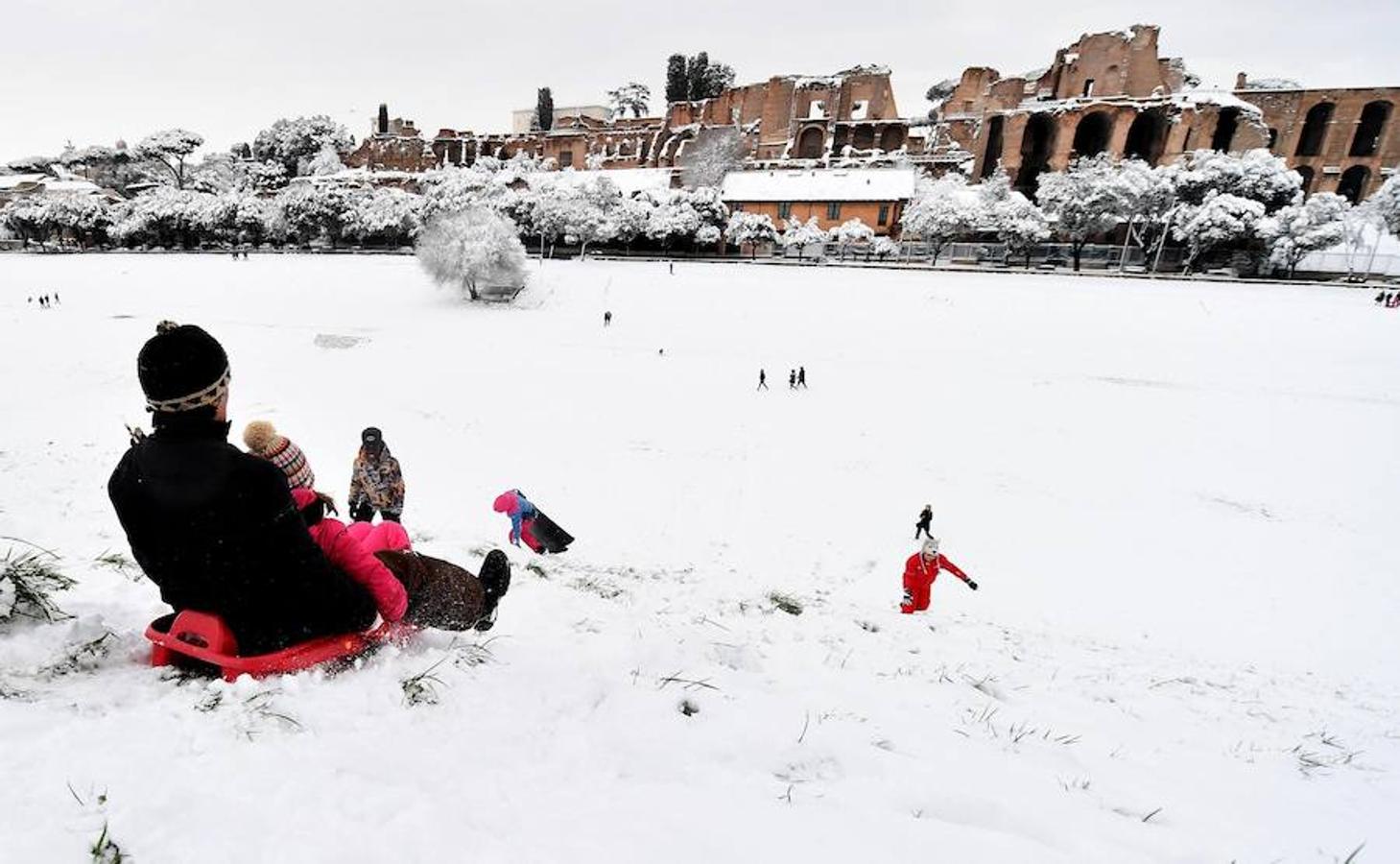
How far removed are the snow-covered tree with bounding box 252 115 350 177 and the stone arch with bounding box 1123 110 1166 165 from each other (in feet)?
288

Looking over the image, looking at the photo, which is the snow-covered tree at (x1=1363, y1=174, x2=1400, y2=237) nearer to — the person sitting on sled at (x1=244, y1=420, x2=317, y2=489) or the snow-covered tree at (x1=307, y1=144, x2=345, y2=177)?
the person sitting on sled at (x1=244, y1=420, x2=317, y2=489)

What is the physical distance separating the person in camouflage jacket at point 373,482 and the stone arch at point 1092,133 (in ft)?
206

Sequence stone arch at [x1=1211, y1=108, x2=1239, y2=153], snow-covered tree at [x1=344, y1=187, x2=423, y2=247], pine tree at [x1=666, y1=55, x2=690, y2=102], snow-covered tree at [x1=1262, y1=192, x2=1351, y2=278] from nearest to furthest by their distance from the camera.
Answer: snow-covered tree at [x1=1262, y1=192, x2=1351, y2=278], stone arch at [x1=1211, y1=108, x2=1239, y2=153], snow-covered tree at [x1=344, y1=187, x2=423, y2=247], pine tree at [x1=666, y1=55, x2=690, y2=102]

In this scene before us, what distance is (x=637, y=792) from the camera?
2.13 meters

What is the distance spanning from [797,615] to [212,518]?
4.54 meters

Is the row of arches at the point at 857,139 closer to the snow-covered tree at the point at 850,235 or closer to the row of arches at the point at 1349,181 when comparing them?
the snow-covered tree at the point at 850,235

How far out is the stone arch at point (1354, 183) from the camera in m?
49.8

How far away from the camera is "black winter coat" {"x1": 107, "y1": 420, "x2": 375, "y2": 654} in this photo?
2.15 m

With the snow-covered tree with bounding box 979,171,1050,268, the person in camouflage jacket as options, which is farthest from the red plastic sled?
the snow-covered tree with bounding box 979,171,1050,268

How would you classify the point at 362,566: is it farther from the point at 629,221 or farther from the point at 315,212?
the point at 315,212

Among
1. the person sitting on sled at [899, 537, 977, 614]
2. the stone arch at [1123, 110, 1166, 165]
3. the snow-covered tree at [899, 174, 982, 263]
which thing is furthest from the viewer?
the stone arch at [1123, 110, 1166, 165]

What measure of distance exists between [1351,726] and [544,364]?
2439 centimetres

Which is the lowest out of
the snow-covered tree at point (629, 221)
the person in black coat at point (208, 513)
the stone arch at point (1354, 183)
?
the person in black coat at point (208, 513)

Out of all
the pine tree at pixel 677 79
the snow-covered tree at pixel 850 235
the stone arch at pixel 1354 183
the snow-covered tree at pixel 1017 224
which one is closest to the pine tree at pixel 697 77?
the pine tree at pixel 677 79
